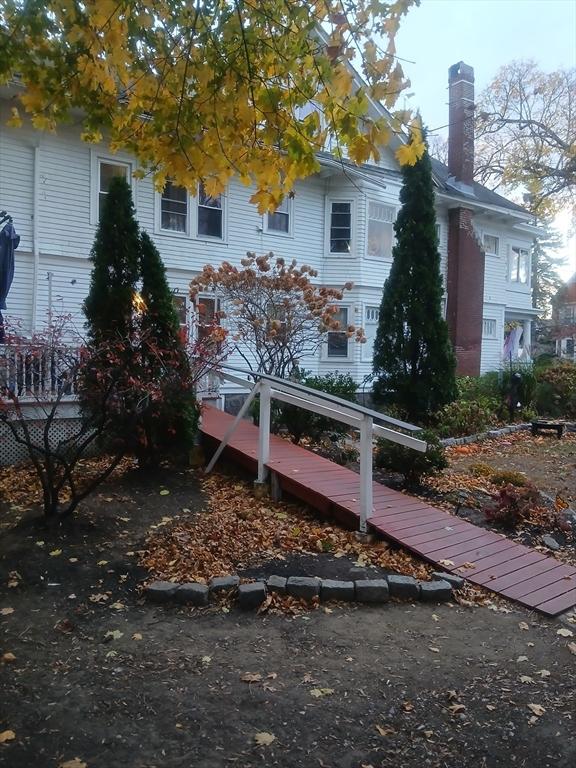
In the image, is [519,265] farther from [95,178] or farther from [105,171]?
[95,178]

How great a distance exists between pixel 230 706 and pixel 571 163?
24.3 metres

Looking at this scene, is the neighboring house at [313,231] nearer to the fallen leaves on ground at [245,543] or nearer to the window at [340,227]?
the window at [340,227]

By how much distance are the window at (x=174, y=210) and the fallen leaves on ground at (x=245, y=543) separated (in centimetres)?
975

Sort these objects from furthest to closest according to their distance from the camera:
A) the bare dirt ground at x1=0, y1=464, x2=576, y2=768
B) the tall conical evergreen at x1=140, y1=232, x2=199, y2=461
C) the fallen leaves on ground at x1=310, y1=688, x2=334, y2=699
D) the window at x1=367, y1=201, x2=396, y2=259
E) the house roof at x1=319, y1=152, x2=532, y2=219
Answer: the window at x1=367, y1=201, x2=396, y2=259, the house roof at x1=319, y1=152, x2=532, y2=219, the tall conical evergreen at x1=140, y1=232, x2=199, y2=461, the fallen leaves on ground at x1=310, y1=688, x2=334, y2=699, the bare dirt ground at x1=0, y1=464, x2=576, y2=768

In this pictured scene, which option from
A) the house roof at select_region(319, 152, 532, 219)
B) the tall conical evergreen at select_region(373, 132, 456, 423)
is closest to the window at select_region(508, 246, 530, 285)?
the house roof at select_region(319, 152, 532, 219)

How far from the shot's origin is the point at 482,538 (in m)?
6.08

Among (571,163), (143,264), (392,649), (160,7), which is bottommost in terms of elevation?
(392,649)

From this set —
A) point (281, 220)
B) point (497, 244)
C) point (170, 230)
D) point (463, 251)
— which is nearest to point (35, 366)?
point (170, 230)

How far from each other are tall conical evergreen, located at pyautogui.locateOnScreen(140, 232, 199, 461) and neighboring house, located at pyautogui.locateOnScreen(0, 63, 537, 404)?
4.83 ft

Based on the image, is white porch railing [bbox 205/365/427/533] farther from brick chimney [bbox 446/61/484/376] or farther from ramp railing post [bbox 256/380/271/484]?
brick chimney [bbox 446/61/484/376]

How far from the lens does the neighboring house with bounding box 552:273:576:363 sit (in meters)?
33.7

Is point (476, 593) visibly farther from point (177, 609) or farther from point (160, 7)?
point (160, 7)

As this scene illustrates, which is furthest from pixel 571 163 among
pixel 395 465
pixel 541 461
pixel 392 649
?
pixel 392 649

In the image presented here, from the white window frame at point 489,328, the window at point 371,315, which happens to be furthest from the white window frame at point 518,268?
the window at point 371,315
